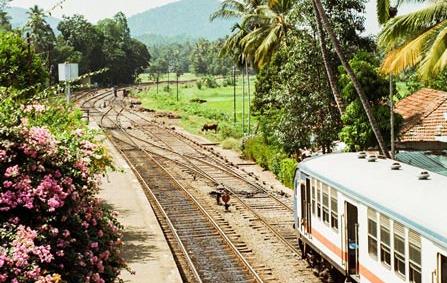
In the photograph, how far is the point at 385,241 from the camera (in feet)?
36.9

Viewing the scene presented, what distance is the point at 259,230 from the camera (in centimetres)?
2112

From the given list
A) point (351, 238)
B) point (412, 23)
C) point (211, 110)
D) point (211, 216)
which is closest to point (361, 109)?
point (211, 216)

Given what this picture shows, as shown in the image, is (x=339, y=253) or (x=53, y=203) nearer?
(x=53, y=203)

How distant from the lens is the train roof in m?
9.76

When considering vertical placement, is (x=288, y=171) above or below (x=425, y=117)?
below

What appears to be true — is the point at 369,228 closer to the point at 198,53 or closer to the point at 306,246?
the point at 306,246

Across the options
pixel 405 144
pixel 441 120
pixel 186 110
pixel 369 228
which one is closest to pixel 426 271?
pixel 369 228

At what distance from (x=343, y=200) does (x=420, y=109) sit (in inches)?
787

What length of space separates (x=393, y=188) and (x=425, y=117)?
64.9ft

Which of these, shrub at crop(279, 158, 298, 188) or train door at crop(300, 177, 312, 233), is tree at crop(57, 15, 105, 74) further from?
train door at crop(300, 177, 312, 233)

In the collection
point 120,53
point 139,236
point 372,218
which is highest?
point 120,53

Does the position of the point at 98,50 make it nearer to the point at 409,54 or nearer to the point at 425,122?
the point at 425,122

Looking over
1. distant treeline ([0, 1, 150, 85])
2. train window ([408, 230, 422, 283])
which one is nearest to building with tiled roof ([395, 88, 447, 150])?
train window ([408, 230, 422, 283])

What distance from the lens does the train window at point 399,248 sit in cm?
1049
